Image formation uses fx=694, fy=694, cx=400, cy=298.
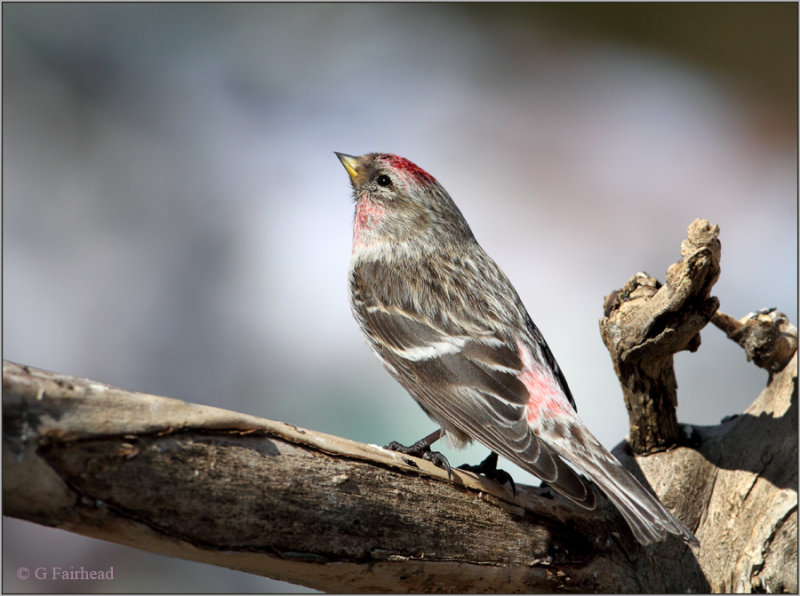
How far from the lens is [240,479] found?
3.99ft

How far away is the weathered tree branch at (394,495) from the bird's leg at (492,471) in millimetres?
29

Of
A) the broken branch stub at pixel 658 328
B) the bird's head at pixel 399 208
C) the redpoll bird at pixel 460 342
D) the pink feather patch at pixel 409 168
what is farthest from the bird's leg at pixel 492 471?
the pink feather patch at pixel 409 168

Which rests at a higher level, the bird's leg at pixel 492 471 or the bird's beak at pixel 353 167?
the bird's beak at pixel 353 167

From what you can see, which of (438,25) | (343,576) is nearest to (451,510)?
(343,576)

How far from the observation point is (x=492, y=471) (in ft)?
5.26

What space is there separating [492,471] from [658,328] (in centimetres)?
50

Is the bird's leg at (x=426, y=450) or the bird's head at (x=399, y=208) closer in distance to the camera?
the bird's leg at (x=426, y=450)

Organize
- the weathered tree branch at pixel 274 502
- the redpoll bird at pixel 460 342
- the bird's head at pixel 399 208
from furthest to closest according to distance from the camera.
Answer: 1. the bird's head at pixel 399 208
2. the redpoll bird at pixel 460 342
3. the weathered tree branch at pixel 274 502

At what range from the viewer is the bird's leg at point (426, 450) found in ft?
5.13

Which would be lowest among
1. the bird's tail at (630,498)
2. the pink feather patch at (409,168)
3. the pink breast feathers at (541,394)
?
the bird's tail at (630,498)

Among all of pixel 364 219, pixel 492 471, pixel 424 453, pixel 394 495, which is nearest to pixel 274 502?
pixel 394 495

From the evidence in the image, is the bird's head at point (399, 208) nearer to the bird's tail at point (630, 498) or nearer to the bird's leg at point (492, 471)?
the bird's leg at point (492, 471)

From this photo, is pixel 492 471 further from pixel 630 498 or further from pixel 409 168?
pixel 409 168

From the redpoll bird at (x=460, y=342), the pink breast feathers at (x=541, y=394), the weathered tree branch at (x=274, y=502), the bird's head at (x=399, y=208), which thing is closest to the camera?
the weathered tree branch at (x=274, y=502)
